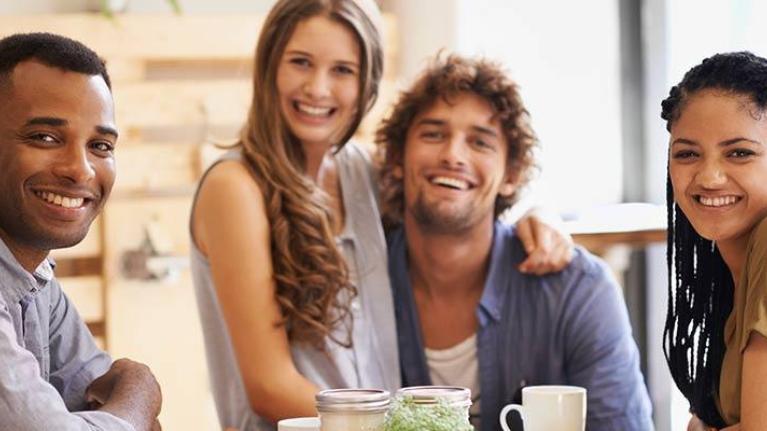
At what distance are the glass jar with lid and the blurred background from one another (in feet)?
6.13

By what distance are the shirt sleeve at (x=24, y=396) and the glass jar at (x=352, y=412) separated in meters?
0.30

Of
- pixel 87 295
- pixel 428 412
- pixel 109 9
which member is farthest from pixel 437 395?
pixel 109 9

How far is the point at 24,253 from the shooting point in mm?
1774

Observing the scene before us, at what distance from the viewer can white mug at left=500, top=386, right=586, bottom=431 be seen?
193cm

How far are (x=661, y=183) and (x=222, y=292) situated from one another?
2.02 metres

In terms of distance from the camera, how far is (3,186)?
5.64ft

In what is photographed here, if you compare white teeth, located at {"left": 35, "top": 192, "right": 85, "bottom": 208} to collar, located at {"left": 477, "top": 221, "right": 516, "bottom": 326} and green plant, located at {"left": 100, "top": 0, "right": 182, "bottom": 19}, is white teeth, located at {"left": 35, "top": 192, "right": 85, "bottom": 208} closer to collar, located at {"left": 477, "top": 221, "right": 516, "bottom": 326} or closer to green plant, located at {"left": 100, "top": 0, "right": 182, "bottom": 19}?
collar, located at {"left": 477, "top": 221, "right": 516, "bottom": 326}

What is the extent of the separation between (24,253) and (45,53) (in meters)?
0.26

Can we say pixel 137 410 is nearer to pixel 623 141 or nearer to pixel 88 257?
pixel 88 257

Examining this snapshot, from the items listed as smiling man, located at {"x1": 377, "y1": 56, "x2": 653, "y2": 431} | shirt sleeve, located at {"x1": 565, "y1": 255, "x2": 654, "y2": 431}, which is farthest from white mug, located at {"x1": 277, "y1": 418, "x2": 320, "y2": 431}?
shirt sleeve, located at {"x1": 565, "y1": 255, "x2": 654, "y2": 431}

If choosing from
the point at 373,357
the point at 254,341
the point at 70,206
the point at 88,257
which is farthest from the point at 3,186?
the point at 88,257

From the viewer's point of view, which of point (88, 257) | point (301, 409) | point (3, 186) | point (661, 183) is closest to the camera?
point (3, 186)

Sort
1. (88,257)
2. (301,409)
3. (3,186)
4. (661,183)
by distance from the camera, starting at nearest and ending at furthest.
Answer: (3,186), (301,409), (88,257), (661,183)

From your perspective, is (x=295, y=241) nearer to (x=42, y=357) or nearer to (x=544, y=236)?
(x=544, y=236)
